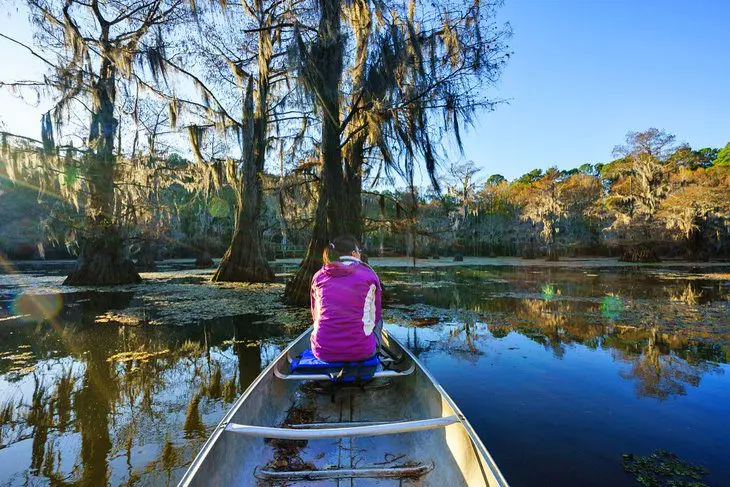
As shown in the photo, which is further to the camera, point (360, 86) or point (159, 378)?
point (360, 86)

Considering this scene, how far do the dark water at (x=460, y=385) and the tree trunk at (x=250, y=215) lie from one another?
6424mm

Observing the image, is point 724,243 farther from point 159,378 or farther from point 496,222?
point 159,378

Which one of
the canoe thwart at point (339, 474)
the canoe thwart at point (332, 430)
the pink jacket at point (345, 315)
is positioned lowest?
the canoe thwart at point (339, 474)

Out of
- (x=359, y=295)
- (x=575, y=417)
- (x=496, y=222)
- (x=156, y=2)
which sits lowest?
(x=575, y=417)

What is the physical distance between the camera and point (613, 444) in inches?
120

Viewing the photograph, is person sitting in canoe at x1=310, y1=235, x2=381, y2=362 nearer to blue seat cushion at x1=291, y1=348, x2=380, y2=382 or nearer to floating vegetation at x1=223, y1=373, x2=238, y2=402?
blue seat cushion at x1=291, y1=348, x2=380, y2=382

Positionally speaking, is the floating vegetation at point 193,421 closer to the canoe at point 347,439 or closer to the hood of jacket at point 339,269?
the canoe at point 347,439

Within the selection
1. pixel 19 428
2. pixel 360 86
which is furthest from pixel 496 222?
pixel 19 428

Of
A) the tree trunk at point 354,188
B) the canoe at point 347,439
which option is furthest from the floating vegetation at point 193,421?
the tree trunk at point 354,188

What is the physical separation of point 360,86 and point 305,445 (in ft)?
26.1

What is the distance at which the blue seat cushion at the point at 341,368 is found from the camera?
3.10 m

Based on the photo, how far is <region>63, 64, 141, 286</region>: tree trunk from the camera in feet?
44.2

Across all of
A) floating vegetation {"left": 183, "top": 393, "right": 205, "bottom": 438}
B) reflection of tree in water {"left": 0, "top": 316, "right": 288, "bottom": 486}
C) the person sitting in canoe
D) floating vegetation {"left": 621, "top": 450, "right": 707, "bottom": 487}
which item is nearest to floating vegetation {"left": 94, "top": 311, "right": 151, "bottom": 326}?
reflection of tree in water {"left": 0, "top": 316, "right": 288, "bottom": 486}

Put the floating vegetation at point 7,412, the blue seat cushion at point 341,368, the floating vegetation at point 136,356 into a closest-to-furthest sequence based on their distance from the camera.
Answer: the blue seat cushion at point 341,368
the floating vegetation at point 7,412
the floating vegetation at point 136,356
